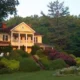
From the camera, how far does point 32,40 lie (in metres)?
66.1

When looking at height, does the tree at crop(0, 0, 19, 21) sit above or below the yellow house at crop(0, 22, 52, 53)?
above

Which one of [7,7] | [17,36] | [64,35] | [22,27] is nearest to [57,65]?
[7,7]

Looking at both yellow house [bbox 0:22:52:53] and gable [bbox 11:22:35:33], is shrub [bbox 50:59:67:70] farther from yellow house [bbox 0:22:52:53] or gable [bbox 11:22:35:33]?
gable [bbox 11:22:35:33]

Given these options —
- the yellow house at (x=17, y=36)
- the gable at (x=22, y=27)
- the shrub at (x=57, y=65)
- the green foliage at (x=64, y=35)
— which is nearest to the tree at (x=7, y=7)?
the shrub at (x=57, y=65)

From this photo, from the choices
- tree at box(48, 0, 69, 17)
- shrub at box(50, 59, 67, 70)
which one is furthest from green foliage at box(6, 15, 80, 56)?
shrub at box(50, 59, 67, 70)

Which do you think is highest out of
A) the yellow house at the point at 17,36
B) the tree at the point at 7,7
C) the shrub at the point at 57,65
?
the tree at the point at 7,7

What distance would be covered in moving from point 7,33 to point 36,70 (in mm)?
32970

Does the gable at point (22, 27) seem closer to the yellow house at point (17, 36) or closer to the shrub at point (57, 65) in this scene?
the yellow house at point (17, 36)

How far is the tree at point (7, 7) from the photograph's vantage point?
38375 mm

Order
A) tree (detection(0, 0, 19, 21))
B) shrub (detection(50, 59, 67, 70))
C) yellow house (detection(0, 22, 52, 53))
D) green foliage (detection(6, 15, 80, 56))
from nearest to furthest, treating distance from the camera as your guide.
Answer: shrub (detection(50, 59, 67, 70)), tree (detection(0, 0, 19, 21)), green foliage (detection(6, 15, 80, 56)), yellow house (detection(0, 22, 52, 53))

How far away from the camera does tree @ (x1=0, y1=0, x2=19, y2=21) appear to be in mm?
38375

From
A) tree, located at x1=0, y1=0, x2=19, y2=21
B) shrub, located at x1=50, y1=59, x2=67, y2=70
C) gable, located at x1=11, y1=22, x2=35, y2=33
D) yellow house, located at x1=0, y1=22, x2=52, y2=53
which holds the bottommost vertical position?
shrub, located at x1=50, y1=59, x2=67, y2=70

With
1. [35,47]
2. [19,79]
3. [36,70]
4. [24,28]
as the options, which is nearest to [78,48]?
[35,47]

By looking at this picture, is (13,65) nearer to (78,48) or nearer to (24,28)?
(78,48)
